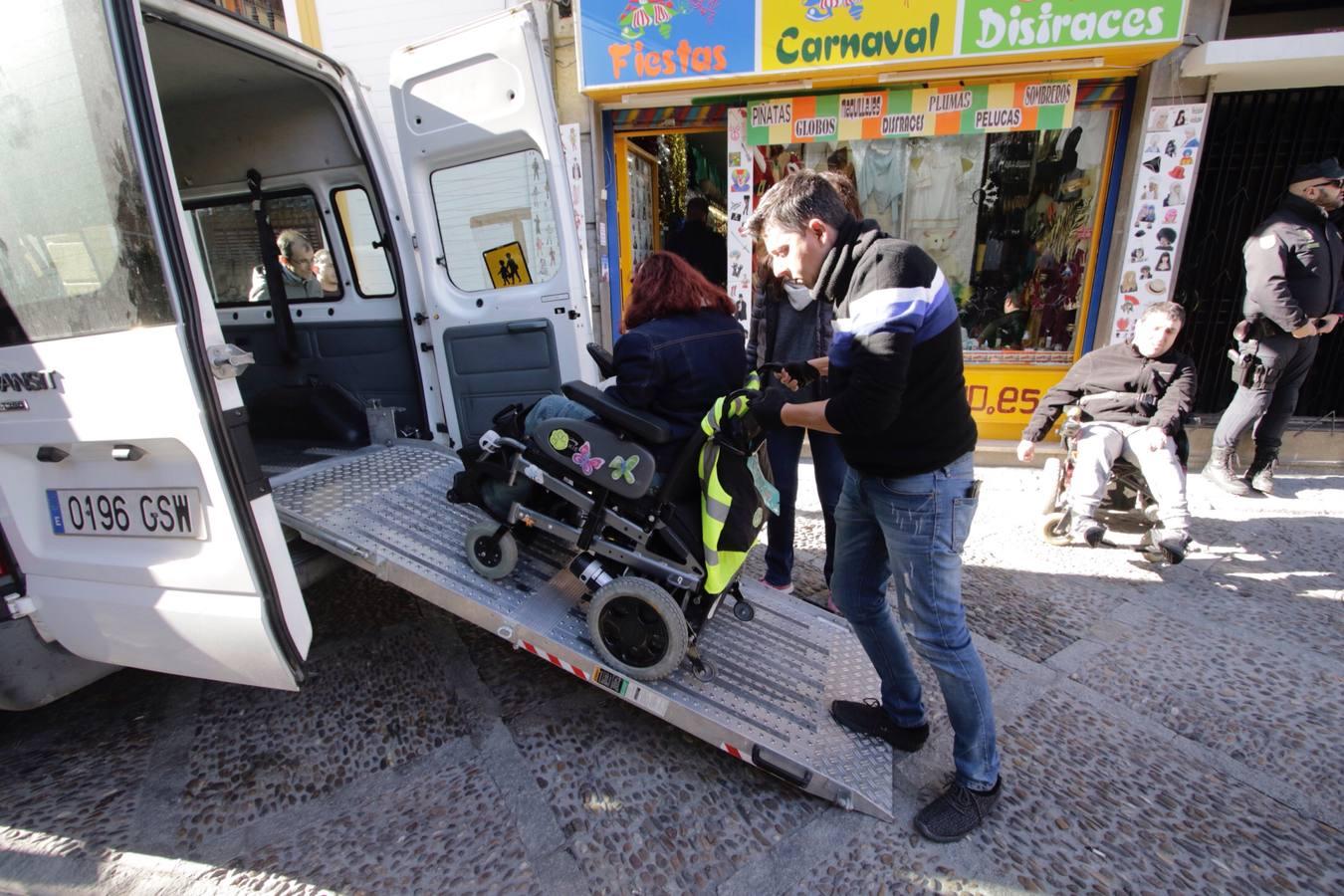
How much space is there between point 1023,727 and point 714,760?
1.21 m

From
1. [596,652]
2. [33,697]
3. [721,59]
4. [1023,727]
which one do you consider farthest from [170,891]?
[721,59]

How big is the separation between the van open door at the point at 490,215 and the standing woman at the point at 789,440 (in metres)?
0.95

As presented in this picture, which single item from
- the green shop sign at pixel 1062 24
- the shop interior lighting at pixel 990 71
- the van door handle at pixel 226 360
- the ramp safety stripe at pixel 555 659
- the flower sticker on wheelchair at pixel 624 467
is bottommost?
the ramp safety stripe at pixel 555 659

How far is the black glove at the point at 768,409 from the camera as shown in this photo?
6.75 ft

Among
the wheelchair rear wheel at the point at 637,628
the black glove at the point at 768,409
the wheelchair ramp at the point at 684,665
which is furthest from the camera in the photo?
the wheelchair rear wheel at the point at 637,628

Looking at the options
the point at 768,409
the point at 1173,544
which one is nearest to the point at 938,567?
the point at 768,409

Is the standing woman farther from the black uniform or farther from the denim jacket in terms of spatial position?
the black uniform

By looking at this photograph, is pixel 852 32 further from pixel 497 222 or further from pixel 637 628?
pixel 637 628

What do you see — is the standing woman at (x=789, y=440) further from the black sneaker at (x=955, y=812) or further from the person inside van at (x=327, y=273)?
the person inside van at (x=327, y=273)

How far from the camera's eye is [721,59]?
5141 millimetres

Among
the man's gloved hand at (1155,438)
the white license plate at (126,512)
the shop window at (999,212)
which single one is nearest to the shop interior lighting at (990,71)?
the shop window at (999,212)

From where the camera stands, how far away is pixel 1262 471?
4.91 metres

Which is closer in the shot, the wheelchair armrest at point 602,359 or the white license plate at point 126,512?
the white license plate at point 126,512

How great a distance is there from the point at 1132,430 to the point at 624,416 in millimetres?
3258
